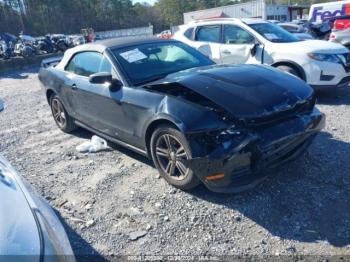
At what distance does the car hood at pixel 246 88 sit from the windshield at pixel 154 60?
Result: 0.31 m

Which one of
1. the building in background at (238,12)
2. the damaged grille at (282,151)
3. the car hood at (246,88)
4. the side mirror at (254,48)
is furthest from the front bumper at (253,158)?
the building in background at (238,12)

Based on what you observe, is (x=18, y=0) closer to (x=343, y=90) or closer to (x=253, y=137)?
(x=343, y=90)

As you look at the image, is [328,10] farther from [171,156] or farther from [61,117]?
[171,156]

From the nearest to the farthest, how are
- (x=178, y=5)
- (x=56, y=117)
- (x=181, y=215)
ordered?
(x=181, y=215), (x=56, y=117), (x=178, y=5)

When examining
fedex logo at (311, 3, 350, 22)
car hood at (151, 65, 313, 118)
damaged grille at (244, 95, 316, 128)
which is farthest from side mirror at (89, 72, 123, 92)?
fedex logo at (311, 3, 350, 22)

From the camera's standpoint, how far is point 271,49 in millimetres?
A: 6734

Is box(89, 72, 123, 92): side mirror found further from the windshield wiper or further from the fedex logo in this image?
the fedex logo

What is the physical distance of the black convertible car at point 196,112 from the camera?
300cm

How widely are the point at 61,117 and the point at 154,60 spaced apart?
7.89 feet

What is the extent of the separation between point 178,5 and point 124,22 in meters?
29.1

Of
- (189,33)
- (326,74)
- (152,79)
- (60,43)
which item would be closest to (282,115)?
(152,79)

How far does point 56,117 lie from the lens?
603 centimetres

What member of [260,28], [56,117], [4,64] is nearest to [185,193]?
[56,117]

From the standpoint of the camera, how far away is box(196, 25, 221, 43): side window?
7605mm
